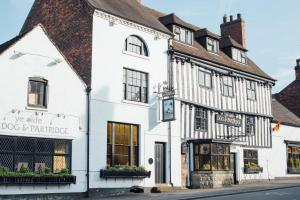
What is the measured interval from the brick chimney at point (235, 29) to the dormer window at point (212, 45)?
4.71 meters

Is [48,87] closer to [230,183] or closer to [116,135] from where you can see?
[116,135]

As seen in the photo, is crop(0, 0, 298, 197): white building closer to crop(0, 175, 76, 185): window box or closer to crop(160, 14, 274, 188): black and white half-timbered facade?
crop(160, 14, 274, 188): black and white half-timbered facade

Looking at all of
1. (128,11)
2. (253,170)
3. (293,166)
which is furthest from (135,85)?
(293,166)

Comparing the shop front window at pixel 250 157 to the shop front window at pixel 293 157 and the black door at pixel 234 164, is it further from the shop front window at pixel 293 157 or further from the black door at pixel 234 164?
the shop front window at pixel 293 157

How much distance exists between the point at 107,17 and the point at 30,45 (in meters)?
4.69

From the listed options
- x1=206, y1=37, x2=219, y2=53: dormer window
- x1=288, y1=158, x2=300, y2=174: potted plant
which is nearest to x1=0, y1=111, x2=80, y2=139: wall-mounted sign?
x1=206, y1=37, x2=219, y2=53: dormer window

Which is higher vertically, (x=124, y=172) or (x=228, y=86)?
(x=228, y=86)

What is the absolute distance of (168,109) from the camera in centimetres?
2273

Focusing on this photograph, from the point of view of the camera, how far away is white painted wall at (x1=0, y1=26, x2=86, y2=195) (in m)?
17.5

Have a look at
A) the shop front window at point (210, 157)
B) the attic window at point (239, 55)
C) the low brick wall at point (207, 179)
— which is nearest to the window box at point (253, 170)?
the shop front window at point (210, 157)

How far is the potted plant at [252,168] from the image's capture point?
29.6 meters

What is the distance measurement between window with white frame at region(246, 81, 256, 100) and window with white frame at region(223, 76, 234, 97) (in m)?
2.06

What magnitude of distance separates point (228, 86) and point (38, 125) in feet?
48.6

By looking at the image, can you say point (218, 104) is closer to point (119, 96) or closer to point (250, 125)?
point (250, 125)
